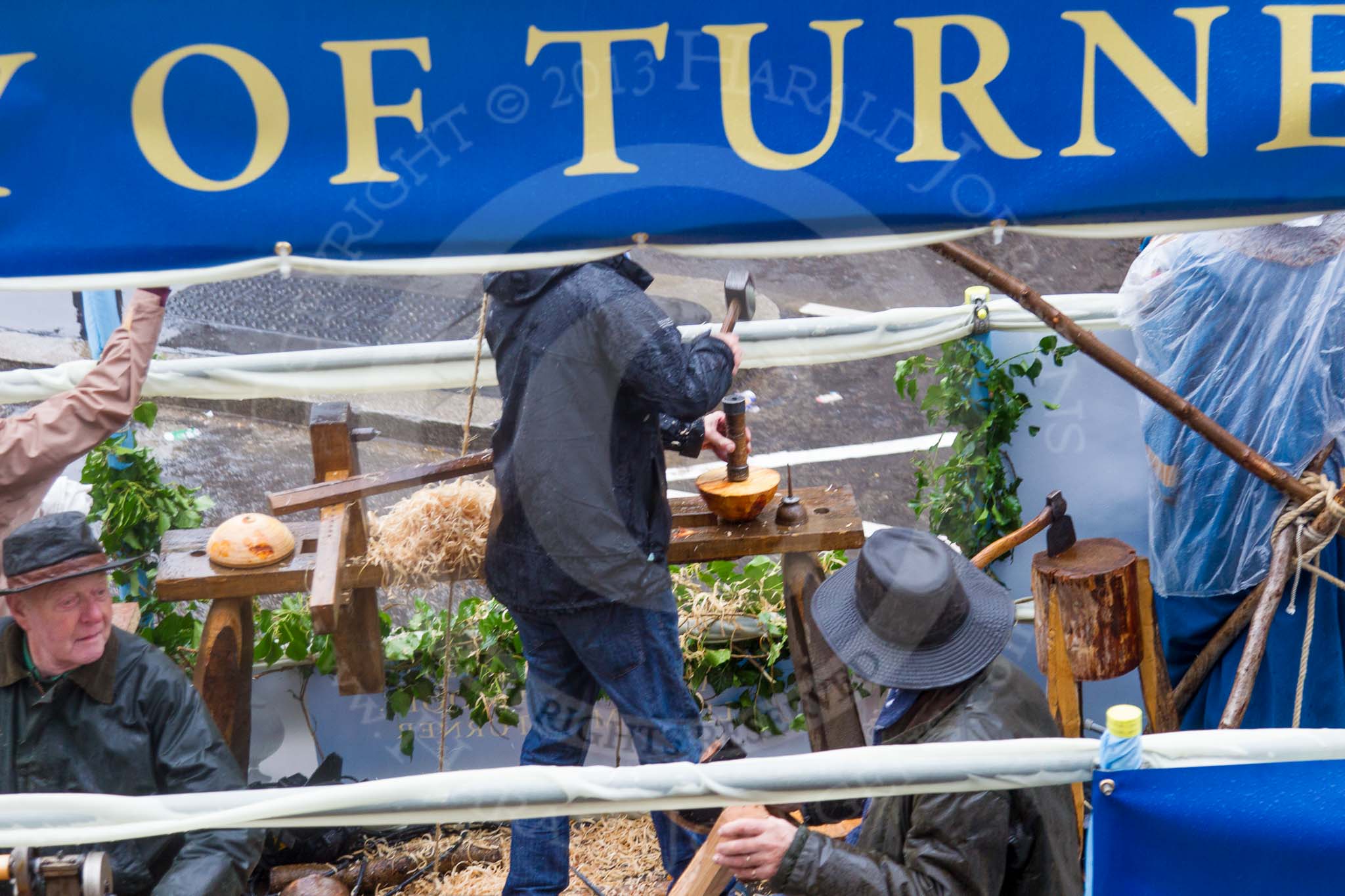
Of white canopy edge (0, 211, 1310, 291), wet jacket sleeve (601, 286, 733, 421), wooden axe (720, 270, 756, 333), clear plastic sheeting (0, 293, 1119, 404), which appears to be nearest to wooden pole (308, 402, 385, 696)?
clear plastic sheeting (0, 293, 1119, 404)

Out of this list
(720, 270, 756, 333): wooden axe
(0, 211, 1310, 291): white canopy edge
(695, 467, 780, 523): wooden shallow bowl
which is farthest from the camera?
(695, 467, 780, 523): wooden shallow bowl

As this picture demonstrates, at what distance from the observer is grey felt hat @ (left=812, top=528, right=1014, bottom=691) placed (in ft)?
8.23

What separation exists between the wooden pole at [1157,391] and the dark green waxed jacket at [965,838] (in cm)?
90

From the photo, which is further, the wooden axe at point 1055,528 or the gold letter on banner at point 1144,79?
the wooden axe at point 1055,528

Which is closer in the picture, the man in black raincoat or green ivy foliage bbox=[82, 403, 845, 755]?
the man in black raincoat

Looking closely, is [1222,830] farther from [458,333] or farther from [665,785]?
[458,333]

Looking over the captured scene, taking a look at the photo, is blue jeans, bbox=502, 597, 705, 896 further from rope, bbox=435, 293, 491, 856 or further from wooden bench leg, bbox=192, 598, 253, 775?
wooden bench leg, bbox=192, 598, 253, 775

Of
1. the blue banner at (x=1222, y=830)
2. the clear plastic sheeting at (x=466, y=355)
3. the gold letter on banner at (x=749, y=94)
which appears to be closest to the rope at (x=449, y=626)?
the clear plastic sheeting at (x=466, y=355)

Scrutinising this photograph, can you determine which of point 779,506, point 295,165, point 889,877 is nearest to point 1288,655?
point 779,506

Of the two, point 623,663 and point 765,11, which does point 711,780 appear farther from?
point 623,663

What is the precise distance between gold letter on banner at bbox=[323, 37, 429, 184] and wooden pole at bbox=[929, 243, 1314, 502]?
58.5 inches

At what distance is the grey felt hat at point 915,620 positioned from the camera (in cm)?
251

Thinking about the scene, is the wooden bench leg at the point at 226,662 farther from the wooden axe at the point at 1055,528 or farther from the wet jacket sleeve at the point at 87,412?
the wooden axe at the point at 1055,528

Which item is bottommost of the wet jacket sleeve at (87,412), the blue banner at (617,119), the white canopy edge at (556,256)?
the wet jacket sleeve at (87,412)
